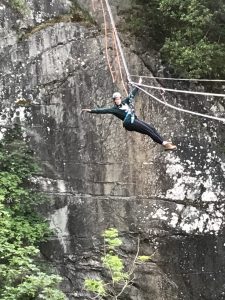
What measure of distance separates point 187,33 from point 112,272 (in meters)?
4.28

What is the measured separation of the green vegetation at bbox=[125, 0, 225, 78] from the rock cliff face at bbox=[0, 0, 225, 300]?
2.02ft

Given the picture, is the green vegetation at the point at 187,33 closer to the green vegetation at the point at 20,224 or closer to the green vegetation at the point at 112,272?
the green vegetation at the point at 20,224

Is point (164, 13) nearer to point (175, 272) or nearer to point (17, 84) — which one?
point (17, 84)

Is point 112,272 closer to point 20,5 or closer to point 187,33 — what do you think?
point 187,33

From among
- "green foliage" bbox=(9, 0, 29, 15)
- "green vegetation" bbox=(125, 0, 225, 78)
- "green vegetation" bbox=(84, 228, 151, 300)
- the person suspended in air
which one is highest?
"green foliage" bbox=(9, 0, 29, 15)

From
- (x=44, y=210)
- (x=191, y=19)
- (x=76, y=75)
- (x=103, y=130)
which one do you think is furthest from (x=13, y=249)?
(x=191, y=19)

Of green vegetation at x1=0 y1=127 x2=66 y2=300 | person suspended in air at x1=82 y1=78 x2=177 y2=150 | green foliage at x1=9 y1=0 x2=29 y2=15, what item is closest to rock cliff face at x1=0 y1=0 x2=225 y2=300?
green vegetation at x1=0 y1=127 x2=66 y2=300

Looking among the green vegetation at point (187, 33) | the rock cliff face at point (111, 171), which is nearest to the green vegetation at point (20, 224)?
the rock cliff face at point (111, 171)

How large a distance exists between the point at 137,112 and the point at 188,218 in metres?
2.16

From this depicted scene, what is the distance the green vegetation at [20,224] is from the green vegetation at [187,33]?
3.08m

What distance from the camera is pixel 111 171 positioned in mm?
9586

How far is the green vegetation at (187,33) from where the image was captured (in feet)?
29.2

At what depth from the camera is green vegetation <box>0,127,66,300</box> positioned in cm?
703

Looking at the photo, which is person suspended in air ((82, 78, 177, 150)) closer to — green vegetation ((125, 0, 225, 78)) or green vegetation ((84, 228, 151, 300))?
green vegetation ((84, 228, 151, 300))
